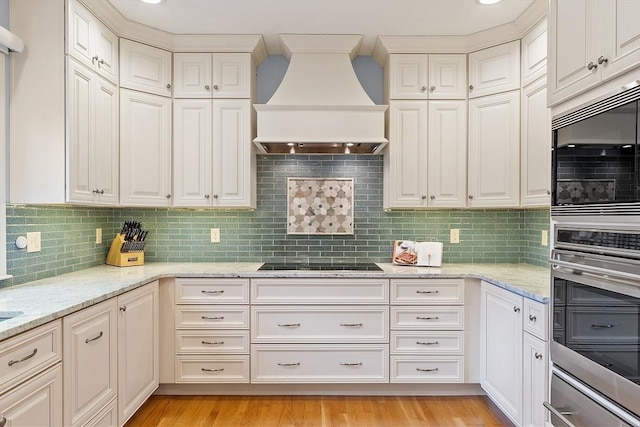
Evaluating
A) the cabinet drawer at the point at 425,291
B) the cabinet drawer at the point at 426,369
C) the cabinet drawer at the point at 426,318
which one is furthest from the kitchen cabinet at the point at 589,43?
the cabinet drawer at the point at 426,369

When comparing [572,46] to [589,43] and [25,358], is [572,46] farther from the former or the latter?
[25,358]

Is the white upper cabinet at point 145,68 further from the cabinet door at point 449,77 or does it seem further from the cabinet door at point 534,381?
the cabinet door at point 534,381

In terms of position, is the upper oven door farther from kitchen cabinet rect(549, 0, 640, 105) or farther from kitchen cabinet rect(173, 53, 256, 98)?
kitchen cabinet rect(173, 53, 256, 98)

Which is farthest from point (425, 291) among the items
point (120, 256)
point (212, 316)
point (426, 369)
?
point (120, 256)

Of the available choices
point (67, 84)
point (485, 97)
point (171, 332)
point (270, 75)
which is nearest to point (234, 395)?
point (171, 332)

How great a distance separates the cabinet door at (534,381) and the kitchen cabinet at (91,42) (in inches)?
117

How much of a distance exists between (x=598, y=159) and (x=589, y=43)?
467 mm

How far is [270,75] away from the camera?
335 cm

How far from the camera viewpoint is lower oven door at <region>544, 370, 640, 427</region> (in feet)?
4.51

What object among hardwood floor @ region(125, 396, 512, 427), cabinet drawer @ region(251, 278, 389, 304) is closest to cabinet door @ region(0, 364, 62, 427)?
hardwood floor @ region(125, 396, 512, 427)

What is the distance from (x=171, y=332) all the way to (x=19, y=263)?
0.99 m

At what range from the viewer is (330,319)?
2771 millimetres

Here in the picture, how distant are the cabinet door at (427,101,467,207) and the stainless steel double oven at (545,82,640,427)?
1.31 meters

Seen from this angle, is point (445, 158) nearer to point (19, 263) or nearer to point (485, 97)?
point (485, 97)
